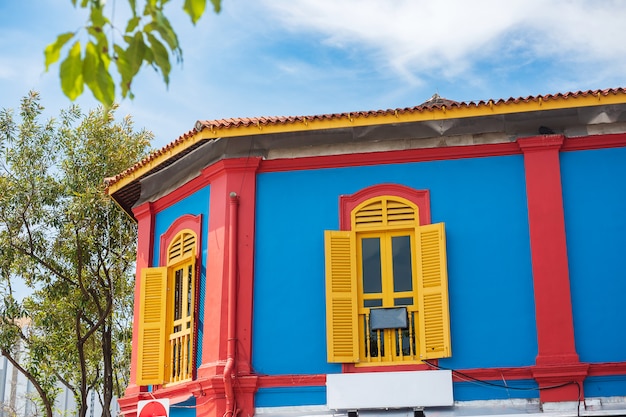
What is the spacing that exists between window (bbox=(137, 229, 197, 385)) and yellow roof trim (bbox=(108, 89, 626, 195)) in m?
1.67

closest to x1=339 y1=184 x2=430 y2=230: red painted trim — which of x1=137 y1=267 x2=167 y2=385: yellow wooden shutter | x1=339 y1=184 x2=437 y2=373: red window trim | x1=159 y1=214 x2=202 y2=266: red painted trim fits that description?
x1=339 y1=184 x2=437 y2=373: red window trim

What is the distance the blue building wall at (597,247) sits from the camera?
11484 mm

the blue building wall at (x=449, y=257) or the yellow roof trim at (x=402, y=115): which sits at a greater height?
the yellow roof trim at (x=402, y=115)

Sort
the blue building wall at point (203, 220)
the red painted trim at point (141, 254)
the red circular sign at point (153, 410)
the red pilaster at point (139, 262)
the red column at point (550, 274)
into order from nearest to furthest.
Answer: the red column at point (550, 274), the red circular sign at point (153, 410), the blue building wall at point (203, 220), the red pilaster at point (139, 262), the red painted trim at point (141, 254)

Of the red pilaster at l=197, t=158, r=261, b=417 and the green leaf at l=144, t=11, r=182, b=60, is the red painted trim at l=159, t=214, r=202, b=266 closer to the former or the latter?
the red pilaster at l=197, t=158, r=261, b=417

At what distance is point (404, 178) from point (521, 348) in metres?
2.52

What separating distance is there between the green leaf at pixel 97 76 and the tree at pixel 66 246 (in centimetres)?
1389

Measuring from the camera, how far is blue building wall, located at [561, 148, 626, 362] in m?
11.5

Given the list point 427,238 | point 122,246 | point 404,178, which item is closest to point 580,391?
point 427,238

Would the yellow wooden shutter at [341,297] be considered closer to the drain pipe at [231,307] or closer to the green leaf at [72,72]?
the drain pipe at [231,307]

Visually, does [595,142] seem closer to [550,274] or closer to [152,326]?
[550,274]

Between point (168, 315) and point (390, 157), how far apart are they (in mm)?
3688

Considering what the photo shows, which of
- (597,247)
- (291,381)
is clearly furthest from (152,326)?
(597,247)

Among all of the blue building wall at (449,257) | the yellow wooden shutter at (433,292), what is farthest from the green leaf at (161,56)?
the blue building wall at (449,257)
